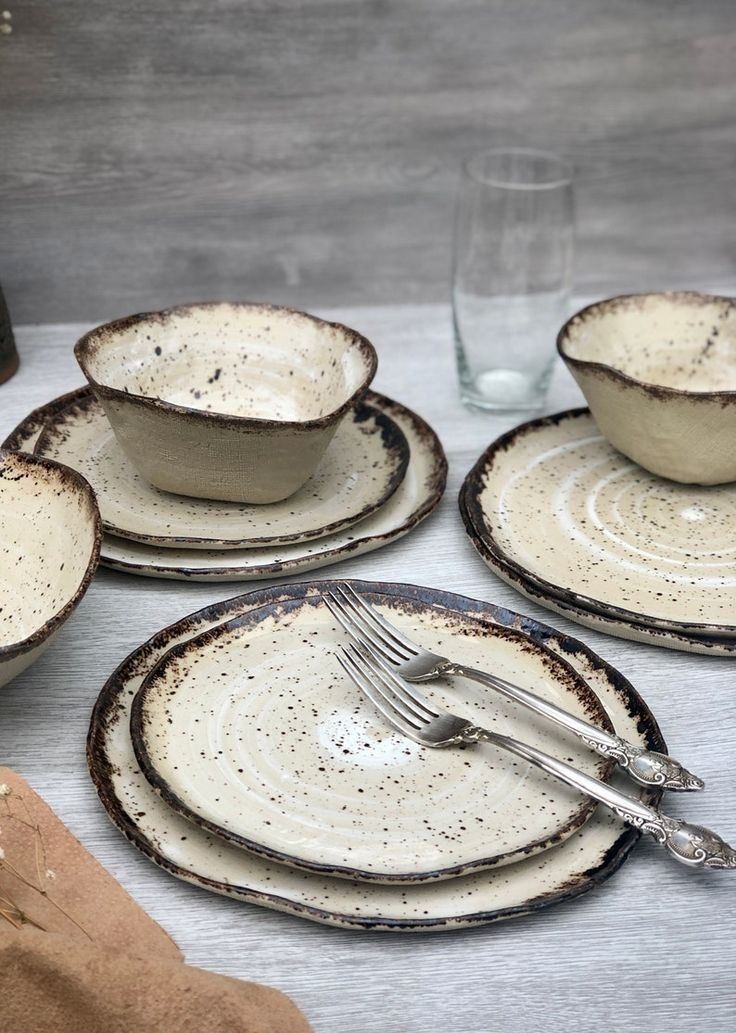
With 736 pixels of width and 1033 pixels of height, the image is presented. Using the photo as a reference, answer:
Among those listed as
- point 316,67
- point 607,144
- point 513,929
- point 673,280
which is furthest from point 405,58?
point 513,929

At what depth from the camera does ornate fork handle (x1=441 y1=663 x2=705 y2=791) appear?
23.5 inches

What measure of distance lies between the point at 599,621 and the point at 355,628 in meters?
0.17

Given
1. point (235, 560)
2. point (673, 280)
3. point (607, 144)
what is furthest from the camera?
point (673, 280)

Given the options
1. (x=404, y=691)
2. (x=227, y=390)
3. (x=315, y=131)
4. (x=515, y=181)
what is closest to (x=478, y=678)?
(x=404, y=691)

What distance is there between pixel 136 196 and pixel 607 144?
1.70 feet

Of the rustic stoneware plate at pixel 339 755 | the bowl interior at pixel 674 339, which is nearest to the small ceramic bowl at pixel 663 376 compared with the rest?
the bowl interior at pixel 674 339

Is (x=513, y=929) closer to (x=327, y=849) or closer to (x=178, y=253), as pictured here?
(x=327, y=849)

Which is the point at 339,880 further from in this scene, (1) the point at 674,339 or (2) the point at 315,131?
(2) the point at 315,131

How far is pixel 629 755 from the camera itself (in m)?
0.60

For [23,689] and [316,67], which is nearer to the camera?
[23,689]

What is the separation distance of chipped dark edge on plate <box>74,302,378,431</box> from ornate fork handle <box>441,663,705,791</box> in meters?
0.27

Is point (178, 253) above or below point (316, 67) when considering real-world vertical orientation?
below

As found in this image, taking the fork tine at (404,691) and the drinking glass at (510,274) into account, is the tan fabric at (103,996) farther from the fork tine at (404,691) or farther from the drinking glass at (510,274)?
the drinking glass at (510,274)

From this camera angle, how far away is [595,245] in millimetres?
1367
